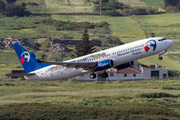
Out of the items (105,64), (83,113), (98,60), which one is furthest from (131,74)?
(83,113)

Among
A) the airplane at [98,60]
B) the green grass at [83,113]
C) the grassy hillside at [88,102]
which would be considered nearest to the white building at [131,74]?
the grassy hillside at [88,102]

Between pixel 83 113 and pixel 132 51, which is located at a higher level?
pixel 132 51

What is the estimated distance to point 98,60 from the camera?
55375 mm

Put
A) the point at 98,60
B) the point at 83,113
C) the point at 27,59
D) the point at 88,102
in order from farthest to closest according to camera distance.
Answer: the point at 88,102 → the point at 27,59 → the point at 98,60 → the point at 83,113

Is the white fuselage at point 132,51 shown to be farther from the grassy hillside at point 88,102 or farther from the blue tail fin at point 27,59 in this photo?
the blue tail fin at point 27,59

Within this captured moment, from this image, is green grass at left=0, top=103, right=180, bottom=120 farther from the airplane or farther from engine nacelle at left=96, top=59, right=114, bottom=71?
the airplane

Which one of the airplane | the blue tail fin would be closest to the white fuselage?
the airplane

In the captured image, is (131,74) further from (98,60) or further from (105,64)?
(105,64)

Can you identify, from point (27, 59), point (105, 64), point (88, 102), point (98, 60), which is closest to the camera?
point (105, 64)

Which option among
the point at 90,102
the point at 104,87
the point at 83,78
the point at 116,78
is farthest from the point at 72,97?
the point at 116,78

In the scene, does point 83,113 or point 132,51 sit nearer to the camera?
point 83,113

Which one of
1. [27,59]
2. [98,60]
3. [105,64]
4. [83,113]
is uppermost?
[98,60]

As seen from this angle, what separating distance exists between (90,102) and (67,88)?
23.1m

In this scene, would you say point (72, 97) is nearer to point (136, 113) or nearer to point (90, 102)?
point (90, 102)
